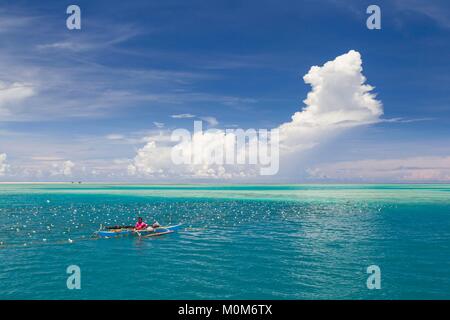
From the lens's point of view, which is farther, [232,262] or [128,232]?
[128,232]

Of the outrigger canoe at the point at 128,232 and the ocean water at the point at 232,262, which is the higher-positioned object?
the outrigger canoe at the point at 128,232

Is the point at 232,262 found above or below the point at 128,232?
below

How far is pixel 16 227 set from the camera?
53188 mm

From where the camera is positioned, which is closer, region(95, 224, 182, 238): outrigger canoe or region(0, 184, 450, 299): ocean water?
region(0, 184, 450, 299): ocean water

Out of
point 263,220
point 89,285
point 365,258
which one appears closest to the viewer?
point 89,285

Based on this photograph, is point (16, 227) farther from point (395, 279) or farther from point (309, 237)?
point (395, 279)

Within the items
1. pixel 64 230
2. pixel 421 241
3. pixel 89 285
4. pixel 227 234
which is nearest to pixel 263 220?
pixel 227 234

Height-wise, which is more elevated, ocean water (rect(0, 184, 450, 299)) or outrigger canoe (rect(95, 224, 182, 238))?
outrigger canoe (rect(95, 224, 182, 238))

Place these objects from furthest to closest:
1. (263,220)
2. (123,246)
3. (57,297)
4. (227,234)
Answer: (263,220) < (227,234) < (123,246) < (57,297)

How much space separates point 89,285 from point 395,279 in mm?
25010

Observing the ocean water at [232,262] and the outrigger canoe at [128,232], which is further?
the outrigger canoe at [128,232]
